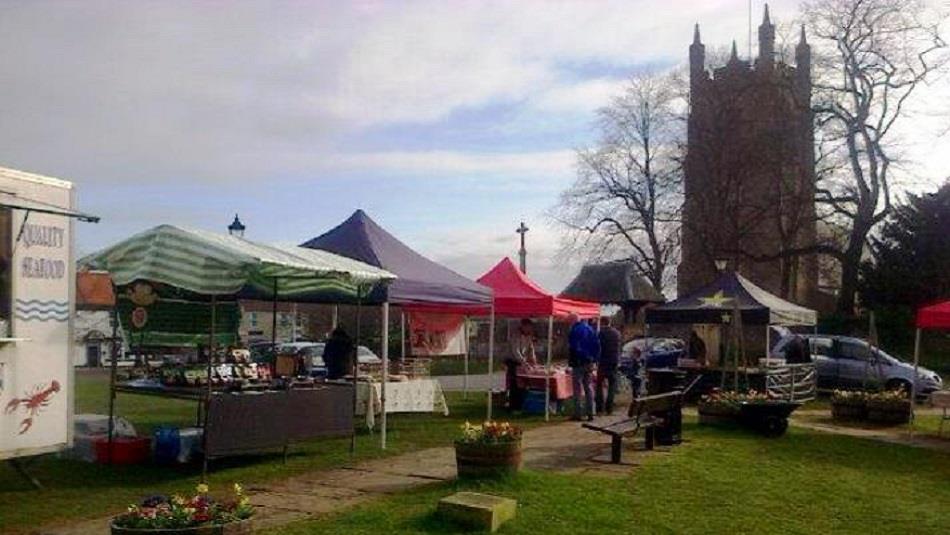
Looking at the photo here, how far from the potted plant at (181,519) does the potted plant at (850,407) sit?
1390 cm

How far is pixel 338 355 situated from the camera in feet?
49.0

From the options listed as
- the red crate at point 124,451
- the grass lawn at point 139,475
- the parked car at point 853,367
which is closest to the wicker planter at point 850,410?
the parked car at point 853,367

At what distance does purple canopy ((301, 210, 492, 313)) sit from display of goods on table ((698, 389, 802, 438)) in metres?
4.14

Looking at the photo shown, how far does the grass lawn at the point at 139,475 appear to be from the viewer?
8414mm

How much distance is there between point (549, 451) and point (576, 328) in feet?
13.7

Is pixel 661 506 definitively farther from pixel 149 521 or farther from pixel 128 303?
pixel 128 303

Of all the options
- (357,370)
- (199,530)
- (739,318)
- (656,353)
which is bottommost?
(199,530)

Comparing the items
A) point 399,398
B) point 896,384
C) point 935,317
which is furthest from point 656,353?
point 399,398

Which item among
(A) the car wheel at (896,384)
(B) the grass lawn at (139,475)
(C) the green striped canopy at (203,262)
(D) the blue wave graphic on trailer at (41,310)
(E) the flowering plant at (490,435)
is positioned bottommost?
(B) the grass lawn at (139,475)

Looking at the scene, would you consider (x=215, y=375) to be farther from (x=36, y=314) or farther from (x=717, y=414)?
(x=717, y=414)

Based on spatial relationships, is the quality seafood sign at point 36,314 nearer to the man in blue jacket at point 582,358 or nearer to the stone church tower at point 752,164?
the man in blue jacket at point 582,358

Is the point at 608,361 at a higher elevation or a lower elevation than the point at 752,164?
lower

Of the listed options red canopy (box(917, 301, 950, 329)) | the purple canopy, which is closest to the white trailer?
the purple canopy

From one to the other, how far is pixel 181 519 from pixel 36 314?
3571mm
